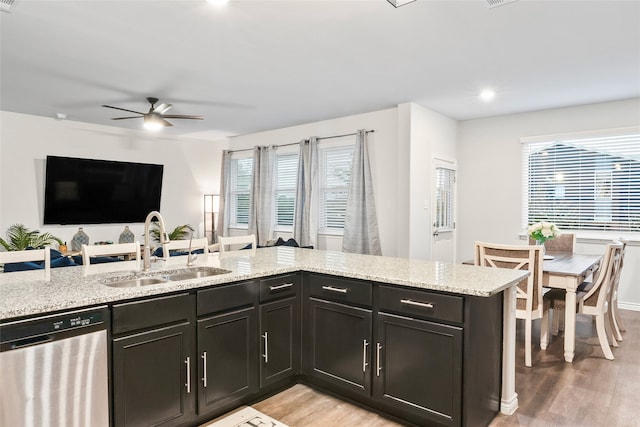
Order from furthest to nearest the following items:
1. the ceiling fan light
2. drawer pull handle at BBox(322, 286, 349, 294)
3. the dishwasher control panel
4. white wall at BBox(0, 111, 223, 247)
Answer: white wall at BBox(0, 111, 223, 247) < the ceiling fan light < drawer pull handle at BBox(322, 286, 349, 294) < the dishwasher control panel

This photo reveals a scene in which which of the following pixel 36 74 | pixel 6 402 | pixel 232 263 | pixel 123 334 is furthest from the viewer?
pixel 36 74

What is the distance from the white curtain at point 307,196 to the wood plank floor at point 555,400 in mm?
3656

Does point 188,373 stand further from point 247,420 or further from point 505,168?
point 505,168

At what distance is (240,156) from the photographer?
775cm

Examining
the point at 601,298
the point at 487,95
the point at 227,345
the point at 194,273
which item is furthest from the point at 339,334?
the point at 487,95

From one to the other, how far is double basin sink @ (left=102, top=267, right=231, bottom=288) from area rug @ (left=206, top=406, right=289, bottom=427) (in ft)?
2.88

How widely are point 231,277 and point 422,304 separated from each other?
111cm

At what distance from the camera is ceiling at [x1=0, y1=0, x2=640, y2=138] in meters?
2.84

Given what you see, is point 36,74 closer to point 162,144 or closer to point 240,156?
point 162,144

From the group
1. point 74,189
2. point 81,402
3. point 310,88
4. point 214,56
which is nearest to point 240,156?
point 74,189

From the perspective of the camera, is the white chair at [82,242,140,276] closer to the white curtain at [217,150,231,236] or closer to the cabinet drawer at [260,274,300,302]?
the cabinet drawer at [260,274,300,302]

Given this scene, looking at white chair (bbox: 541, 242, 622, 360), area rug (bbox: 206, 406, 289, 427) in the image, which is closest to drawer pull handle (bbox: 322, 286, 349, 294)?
area rug (bbox: 206, 406, 289, 427)

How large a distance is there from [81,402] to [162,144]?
637cm

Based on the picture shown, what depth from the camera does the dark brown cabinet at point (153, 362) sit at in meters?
1.93
